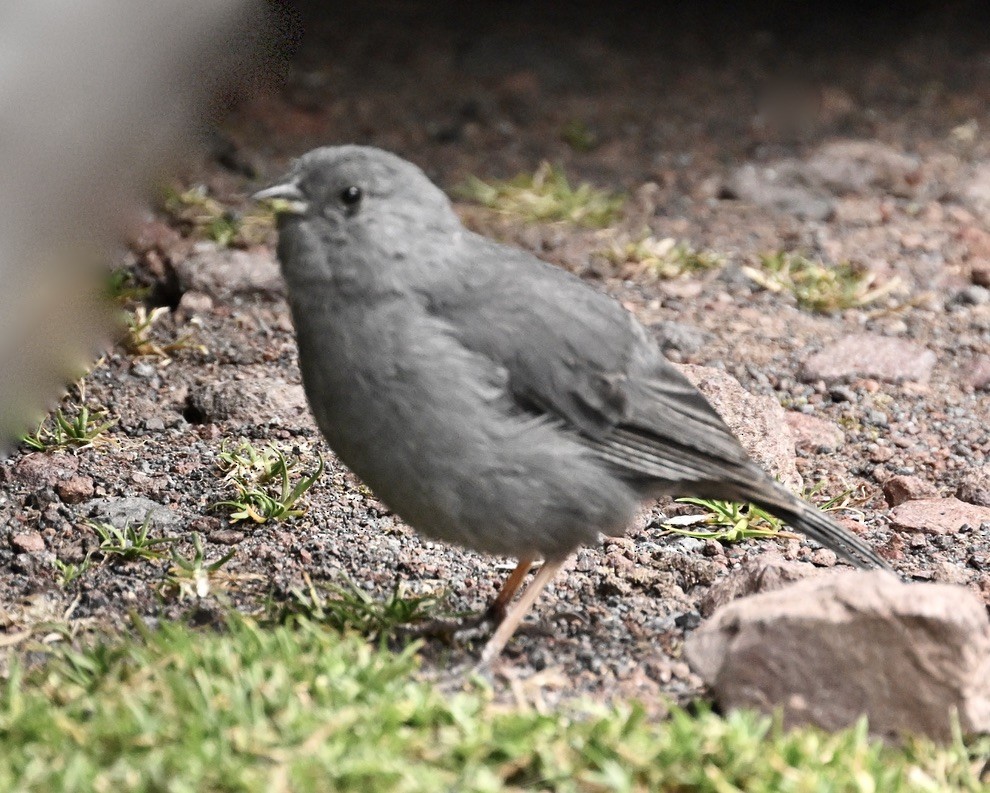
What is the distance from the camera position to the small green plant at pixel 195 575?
4.49 meters

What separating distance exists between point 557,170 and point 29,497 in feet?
13.7

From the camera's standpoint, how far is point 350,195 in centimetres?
396

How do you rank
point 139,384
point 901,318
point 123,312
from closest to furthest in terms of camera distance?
point 139,384 → point 123,312 → point 901,318

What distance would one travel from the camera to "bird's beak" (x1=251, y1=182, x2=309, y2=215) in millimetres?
3953

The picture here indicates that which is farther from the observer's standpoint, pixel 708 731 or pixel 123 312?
pixel 123 312

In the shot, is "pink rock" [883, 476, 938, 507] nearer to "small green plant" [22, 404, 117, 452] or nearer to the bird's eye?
the bird's eye

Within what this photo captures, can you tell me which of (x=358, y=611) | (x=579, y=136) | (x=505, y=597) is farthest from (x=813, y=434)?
(x=579, y=136)

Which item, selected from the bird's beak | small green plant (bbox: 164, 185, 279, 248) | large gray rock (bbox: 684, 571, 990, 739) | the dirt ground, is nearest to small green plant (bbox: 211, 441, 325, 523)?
the dirt ground

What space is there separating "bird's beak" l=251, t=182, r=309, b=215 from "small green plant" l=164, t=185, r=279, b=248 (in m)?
3.18

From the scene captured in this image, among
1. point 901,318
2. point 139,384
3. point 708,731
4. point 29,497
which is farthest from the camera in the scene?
point 901,318

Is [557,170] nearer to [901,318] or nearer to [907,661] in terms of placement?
[901,318]

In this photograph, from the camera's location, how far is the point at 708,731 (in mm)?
3510

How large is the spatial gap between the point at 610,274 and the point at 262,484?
2.57 m

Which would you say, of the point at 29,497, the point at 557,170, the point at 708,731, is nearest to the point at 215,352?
the point at 29,497
